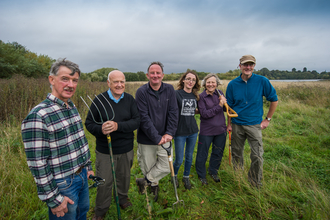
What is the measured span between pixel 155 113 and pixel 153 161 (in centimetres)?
95

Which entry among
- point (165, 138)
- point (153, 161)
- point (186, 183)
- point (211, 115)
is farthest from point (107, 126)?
point (186, 183)

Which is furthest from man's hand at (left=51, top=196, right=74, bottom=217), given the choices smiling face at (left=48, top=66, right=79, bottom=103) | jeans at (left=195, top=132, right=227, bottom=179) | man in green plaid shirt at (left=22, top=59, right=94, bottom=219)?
jeans at (left=195, top=132, right=227, bottom=179)

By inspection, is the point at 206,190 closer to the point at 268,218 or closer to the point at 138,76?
the point at 268,218

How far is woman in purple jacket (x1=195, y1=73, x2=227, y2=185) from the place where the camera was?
3.39m

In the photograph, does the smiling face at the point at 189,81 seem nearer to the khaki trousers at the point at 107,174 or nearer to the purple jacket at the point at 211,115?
the purple jacket at the point at 211,115

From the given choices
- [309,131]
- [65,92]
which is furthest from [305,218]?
[309,131]

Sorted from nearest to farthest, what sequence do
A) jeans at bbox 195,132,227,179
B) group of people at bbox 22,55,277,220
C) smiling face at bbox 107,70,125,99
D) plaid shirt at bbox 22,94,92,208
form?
1. plaid shirt at bbox 22,94,92,208
2. group of people at bbox 22,55,277,220
3. smiling face at bbox 107,70,125,99
4. jeans at bbox 195,132,227,179

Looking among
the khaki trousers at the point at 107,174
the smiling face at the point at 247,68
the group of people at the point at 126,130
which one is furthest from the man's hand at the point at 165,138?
the smiling face at the point at 247,68

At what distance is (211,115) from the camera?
10.9 ft

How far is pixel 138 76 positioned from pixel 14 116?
23.6 m

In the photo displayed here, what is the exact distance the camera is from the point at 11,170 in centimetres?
320

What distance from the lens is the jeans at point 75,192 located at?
161cm

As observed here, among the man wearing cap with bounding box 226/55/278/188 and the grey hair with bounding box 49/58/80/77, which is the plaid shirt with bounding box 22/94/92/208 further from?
the man wearing cap with bounding box 226/55/278/188

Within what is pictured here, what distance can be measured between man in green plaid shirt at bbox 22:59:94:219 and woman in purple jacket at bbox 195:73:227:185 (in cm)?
235
